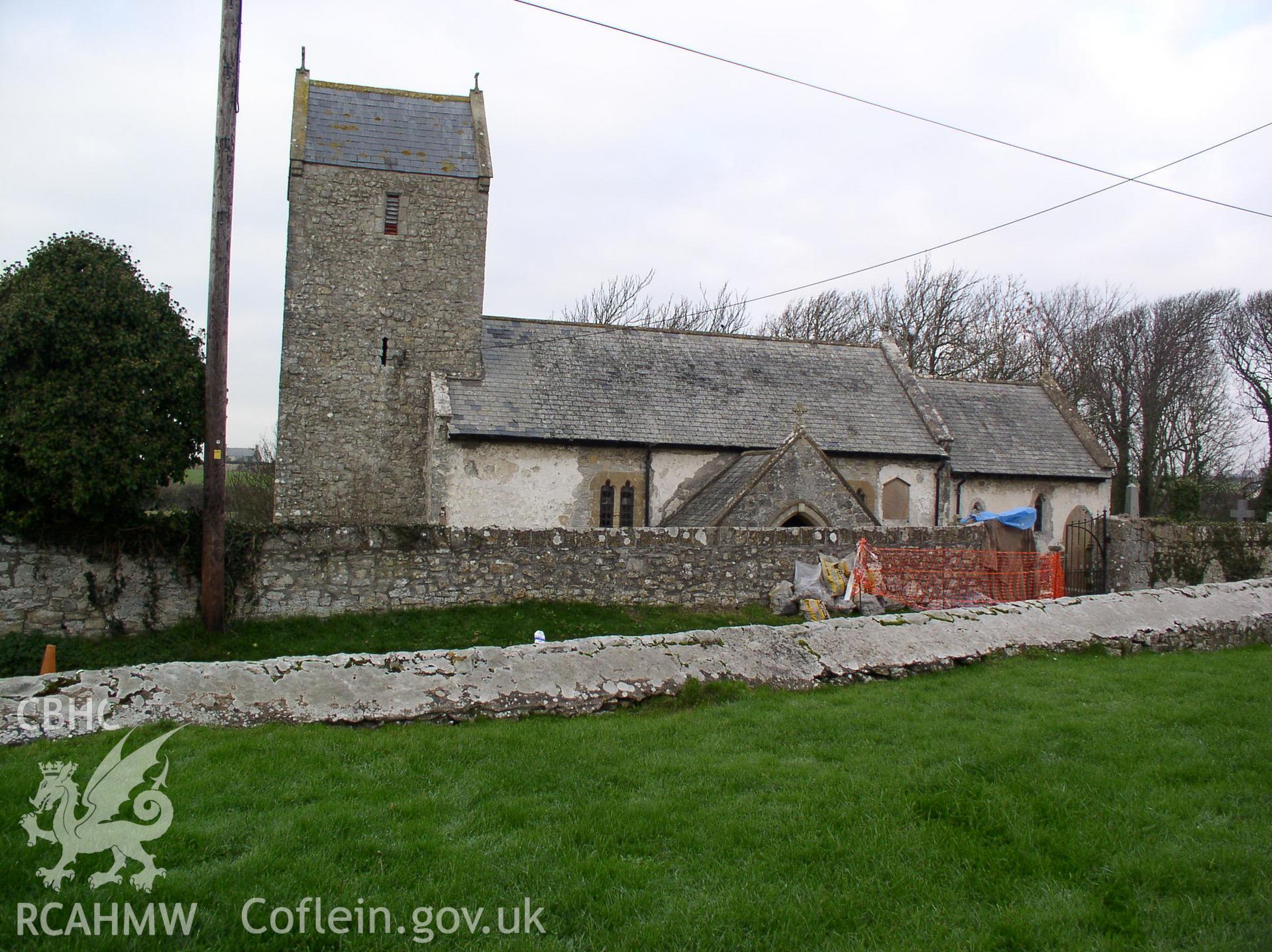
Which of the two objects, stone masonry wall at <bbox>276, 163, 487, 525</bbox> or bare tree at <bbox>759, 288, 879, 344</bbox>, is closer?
stone masonry wall at <bbox>276, 163, 487, 525</bbox>

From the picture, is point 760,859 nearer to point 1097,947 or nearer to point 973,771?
point 1097,947

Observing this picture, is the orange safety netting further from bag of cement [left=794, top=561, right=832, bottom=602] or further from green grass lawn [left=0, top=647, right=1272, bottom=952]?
green grass lawn [left=0, top=647, right=1272, bottom=952]

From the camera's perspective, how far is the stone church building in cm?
1855

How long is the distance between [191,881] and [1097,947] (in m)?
3.72

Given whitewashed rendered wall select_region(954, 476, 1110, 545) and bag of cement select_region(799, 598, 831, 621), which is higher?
whitewashed rendered wall select_region(954, 476, 1110, 545)

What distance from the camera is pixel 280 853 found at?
3863 millimetres

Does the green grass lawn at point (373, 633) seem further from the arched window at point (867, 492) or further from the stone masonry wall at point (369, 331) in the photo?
the arched window at point (867, 492)

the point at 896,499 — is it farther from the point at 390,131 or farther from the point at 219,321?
the point at 219,321

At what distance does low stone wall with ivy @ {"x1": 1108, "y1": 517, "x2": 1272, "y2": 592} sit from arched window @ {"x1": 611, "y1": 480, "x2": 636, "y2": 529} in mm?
11003

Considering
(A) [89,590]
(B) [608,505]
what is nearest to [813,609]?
(B) [608,505]

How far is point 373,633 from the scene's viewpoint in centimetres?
1258

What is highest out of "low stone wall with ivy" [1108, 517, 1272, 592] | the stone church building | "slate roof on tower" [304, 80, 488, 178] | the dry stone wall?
"slate roof on tower" [304, 80, 488, 178]

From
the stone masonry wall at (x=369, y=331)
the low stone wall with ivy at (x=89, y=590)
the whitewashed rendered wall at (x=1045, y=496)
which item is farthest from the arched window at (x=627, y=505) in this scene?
the low stone wall with ivy at (x=89, y=590)

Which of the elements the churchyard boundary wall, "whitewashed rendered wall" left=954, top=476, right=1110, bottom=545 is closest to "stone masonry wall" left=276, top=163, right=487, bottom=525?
the churchyard boundary wall
